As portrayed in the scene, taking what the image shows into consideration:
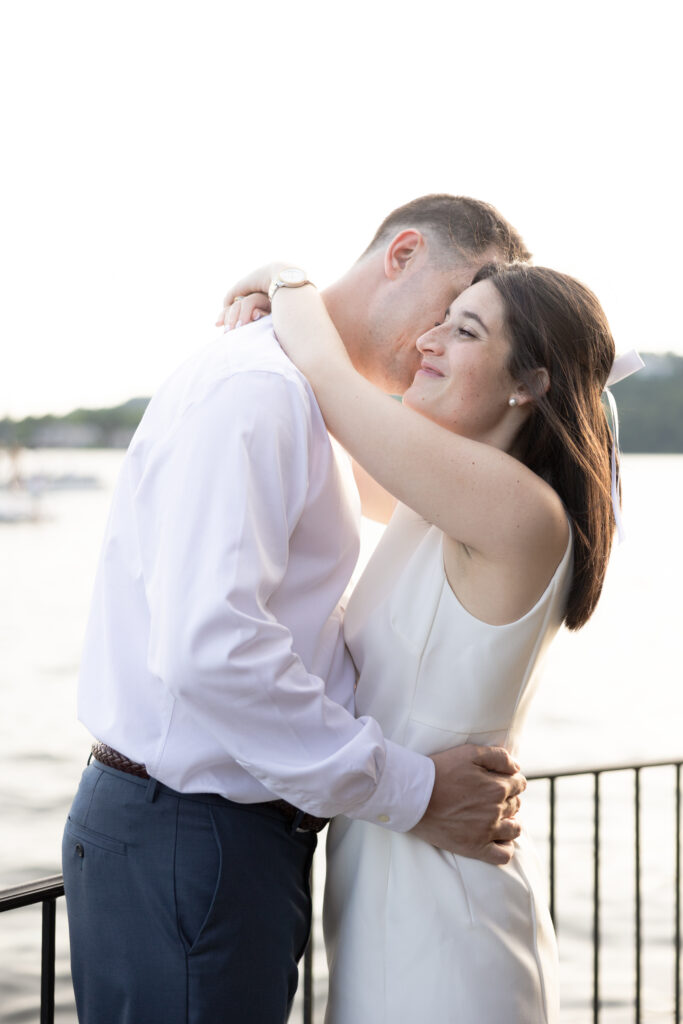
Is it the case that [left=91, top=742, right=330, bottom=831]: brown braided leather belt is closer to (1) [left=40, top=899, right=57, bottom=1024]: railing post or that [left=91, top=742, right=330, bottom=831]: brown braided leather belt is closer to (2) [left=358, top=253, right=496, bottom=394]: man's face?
(1) [left=40, top=899, right=57, bottom=1024]: railing post

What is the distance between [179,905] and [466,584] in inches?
25.4

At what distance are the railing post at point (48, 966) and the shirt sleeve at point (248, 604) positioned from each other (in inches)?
26.2

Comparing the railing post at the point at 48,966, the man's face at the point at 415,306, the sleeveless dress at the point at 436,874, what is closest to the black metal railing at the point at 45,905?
the railing post at the point at 48,966

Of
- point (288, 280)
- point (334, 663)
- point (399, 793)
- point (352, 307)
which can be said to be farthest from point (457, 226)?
point (399, 793)

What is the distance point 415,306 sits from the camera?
2.06 metres

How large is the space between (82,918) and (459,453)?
92cm

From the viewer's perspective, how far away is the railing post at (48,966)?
200 centimetres

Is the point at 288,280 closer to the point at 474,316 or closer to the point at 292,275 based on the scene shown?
the point at 292,275

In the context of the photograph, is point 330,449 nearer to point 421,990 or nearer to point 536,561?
point 536,561

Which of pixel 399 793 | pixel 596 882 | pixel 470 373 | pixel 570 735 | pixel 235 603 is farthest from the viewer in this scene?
pixel 570 735

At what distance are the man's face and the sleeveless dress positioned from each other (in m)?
0.42

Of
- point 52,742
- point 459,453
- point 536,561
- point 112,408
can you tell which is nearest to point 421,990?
point 536,561

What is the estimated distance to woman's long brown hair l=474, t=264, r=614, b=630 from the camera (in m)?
1.82

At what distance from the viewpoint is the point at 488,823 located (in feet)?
5.64
